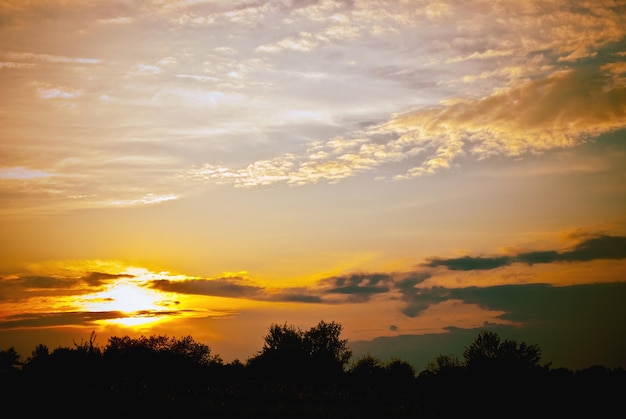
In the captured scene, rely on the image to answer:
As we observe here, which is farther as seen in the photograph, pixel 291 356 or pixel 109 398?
pixel 291 356

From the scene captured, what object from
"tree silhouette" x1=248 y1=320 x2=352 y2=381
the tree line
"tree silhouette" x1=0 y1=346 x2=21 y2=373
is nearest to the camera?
the tree line

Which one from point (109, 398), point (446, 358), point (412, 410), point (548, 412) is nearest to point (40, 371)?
point (109, 398)

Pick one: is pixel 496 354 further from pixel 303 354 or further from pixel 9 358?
pixel 9 358

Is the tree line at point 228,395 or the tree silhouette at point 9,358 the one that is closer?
the tree line at point 228,395

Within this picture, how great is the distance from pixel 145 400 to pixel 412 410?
1476 cm

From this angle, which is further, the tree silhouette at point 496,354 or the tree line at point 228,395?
the tree silhouette at point 496,354

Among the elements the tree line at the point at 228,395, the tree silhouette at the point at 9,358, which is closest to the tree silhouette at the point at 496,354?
the tree line at the point at 228,395

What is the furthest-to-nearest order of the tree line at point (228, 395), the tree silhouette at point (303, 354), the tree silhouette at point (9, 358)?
1. the tree silhouette at point (303, 354)
2. the tree silhouette at point (9, 358)
3. the tree line at point (228, 395)

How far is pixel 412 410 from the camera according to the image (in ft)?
99.6

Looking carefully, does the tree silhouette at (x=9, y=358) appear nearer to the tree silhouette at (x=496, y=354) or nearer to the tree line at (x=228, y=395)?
the tree line at (x=228, y=395)

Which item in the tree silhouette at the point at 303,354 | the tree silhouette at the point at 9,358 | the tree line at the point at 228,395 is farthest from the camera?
the tree silhouette at the point at 303,354

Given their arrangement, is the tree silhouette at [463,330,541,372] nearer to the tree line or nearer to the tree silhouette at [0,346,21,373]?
the tree line

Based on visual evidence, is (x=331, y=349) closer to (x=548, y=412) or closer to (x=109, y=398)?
(x=548, y=412)

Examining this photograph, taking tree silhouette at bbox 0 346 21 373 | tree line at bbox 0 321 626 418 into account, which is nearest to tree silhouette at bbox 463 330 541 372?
tree line at bbox 0 321 626 418
